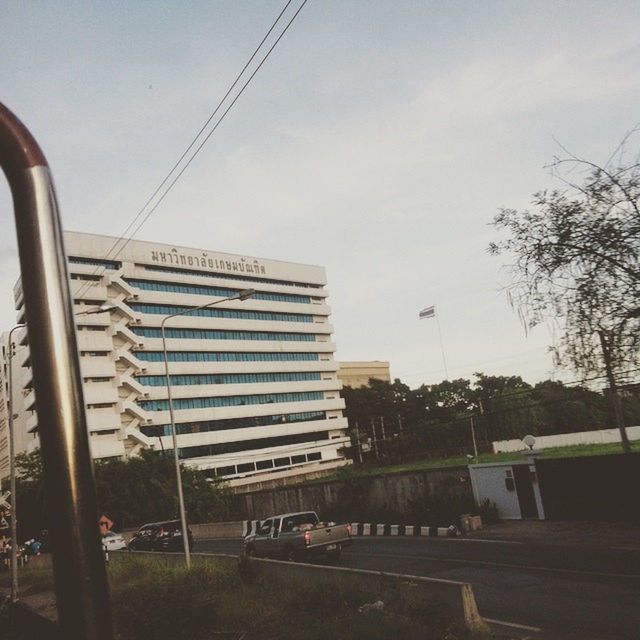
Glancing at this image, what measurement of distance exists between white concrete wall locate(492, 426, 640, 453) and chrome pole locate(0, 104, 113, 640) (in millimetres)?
62636

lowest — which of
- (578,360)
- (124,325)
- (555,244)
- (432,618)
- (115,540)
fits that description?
(115,540)

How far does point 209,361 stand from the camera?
70875 mm

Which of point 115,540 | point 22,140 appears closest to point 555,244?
point 22,140

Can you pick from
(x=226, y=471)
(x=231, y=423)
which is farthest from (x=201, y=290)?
(x=226, y=471)

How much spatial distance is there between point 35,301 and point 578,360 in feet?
39.5

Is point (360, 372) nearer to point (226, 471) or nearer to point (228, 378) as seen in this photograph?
point (228, 378)

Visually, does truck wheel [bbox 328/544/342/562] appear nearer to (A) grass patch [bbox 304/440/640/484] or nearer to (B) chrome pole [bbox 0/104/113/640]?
(A) grass patch [bbox 304/440/640/484]

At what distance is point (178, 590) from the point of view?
12.9 m

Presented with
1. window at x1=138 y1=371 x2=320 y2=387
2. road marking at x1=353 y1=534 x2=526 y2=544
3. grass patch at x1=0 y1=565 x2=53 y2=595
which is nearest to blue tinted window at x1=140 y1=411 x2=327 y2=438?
window at x1=138 y1=371 x2=320 y2=387

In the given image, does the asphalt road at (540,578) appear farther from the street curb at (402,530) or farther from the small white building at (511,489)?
the small white building at (511,489)

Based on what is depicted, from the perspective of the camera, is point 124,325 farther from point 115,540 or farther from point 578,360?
point 578,360

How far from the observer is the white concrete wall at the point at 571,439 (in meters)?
58.8

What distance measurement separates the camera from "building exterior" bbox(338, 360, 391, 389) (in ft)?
403

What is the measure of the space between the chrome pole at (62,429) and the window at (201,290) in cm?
6869
